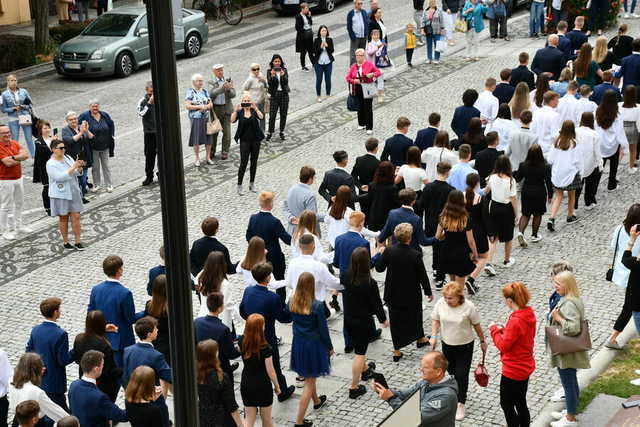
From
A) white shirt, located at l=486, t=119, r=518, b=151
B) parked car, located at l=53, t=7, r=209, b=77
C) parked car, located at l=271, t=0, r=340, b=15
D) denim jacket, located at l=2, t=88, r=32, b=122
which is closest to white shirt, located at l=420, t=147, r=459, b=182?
white shirt, located at l=486, t=119, r=518, b=151

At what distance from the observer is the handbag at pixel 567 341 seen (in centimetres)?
936

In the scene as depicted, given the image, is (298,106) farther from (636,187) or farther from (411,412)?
(411,412)

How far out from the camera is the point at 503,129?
15.2 m

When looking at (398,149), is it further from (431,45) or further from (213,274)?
(431,45)

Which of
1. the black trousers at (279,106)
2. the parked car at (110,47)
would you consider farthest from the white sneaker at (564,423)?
the parked car at (110,47)

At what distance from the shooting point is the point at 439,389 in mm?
8281

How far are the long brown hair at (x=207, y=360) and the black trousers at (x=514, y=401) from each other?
264 centimetres

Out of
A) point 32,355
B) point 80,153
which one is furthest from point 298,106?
point 32,355

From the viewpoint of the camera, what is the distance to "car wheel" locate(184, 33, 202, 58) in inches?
1047

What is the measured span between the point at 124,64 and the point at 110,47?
536 mm

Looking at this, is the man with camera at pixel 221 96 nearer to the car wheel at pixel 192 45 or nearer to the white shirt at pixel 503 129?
the white shirt at pixel 503 129

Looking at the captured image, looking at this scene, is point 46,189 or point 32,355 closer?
point 32,355

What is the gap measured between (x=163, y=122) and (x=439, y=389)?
4288mm

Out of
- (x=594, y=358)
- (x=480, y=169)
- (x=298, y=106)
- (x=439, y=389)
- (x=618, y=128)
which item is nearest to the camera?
(x=439, y=389)
